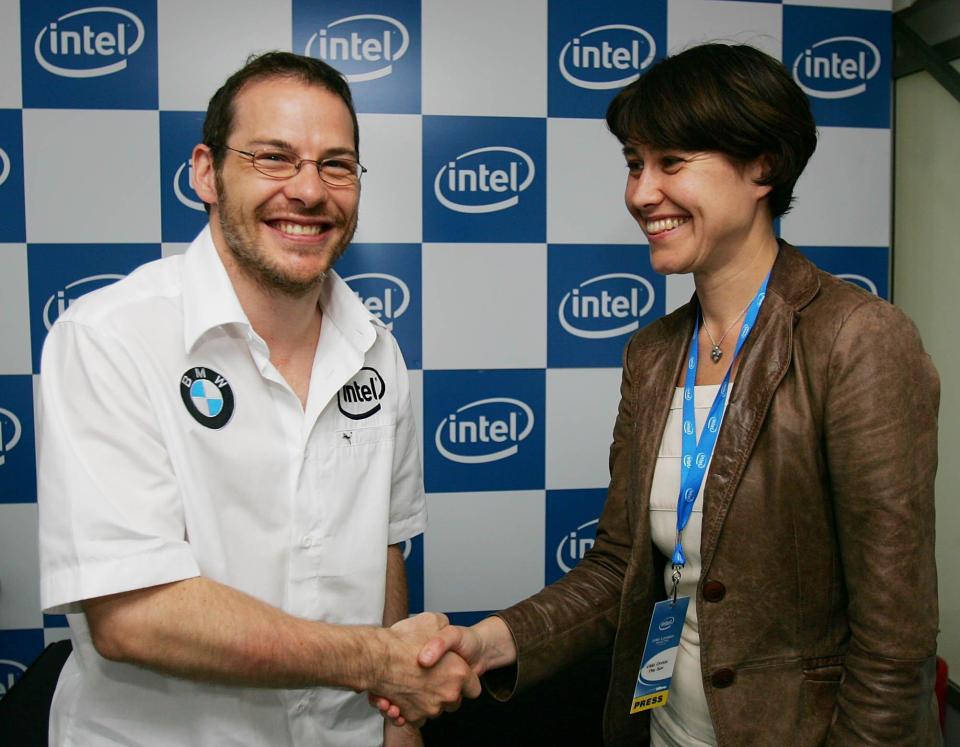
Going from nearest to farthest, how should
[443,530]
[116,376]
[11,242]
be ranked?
[116,376] → [11,242] → [443,530]

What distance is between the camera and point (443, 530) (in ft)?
8.07

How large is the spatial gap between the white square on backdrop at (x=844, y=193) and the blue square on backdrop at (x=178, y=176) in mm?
1788

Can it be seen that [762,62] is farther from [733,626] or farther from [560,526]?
[560,526]

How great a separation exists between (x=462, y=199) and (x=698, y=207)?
1140 millimetres

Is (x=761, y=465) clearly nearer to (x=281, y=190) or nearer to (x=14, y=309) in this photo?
(x=281, y=190)

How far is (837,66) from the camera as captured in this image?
254 cm

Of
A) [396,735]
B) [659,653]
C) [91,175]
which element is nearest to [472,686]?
[396,735]

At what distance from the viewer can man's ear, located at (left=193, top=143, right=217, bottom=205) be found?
1.53m

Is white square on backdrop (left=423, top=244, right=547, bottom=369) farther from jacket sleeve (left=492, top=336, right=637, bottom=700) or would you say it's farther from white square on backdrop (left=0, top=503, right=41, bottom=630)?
white square on backdrop (left=0, top=503, right=41, bottom=630)

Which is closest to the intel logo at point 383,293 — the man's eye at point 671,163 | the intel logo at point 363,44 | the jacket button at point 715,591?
the intel logo at point 363,44

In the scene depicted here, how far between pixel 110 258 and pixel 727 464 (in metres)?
1.82

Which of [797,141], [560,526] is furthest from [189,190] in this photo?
[797,141]

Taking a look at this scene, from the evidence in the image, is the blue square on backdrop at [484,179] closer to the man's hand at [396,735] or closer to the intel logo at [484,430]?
the intel logo at [484,430]

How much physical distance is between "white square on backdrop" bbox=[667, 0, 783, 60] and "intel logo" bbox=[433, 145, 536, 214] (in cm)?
60
